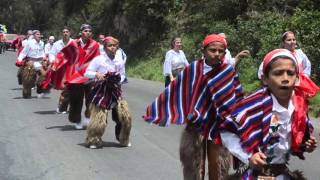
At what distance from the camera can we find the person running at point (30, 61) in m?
17.3

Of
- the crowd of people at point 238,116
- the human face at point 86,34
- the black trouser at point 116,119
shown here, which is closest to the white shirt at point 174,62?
the human face at point 86,34

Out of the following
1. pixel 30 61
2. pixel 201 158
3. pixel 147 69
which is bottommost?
pixel 147 69

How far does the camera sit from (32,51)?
58.1 feet

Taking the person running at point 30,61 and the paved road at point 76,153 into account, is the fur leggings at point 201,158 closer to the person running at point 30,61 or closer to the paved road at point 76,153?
Answer: the paved road at point 76,153

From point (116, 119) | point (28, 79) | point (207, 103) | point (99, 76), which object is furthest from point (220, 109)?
point (28, 79)

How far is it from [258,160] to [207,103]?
2.20 m

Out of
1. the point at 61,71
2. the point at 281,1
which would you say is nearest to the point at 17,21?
the point at 281,1

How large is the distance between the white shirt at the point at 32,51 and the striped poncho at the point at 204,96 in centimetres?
1202

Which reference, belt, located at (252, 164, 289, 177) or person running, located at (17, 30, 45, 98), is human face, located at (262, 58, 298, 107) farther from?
person running, located at (17, 30, 45, 98)

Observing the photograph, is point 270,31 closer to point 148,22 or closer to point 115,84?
point 115,84

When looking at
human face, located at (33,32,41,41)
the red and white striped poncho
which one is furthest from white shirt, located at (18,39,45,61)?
the red and white striped poncho

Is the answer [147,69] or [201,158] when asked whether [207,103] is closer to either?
[201,158]

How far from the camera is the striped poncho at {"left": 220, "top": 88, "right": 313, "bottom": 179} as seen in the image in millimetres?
3801

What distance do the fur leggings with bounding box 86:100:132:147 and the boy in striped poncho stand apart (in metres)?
5.81
